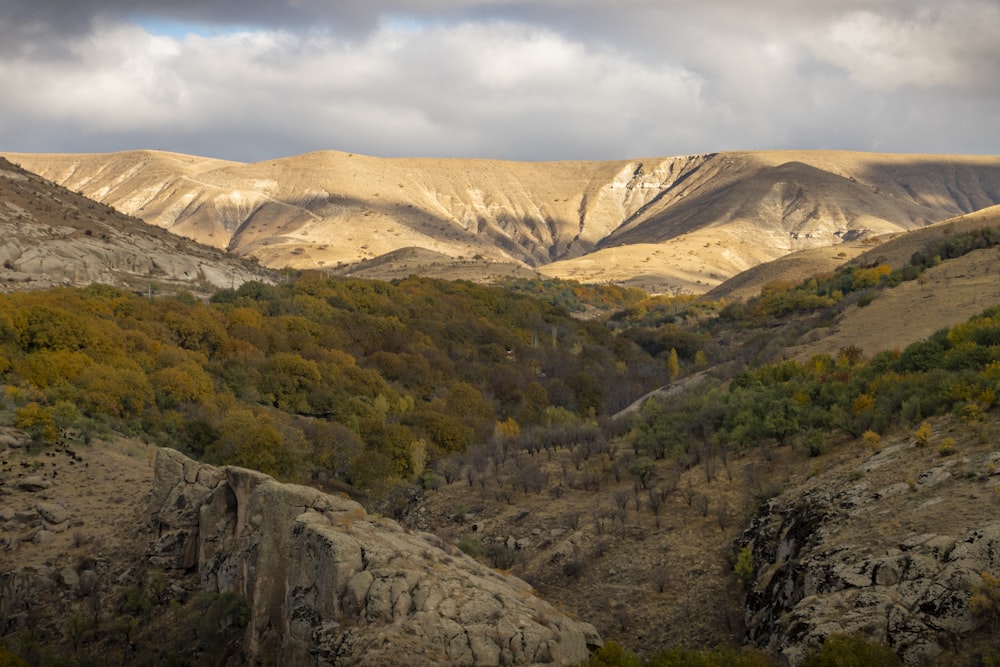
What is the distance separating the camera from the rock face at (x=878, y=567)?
1099 centimetres

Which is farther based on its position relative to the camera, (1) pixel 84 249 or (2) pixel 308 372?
(1) pixel 84 249

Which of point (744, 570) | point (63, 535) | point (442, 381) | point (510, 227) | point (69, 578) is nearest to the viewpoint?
point (744, 570)

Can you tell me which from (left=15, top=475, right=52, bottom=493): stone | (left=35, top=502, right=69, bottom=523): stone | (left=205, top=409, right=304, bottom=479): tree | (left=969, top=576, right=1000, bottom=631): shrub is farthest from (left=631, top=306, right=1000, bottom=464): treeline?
(left=15, top=475, right=52, bottom=493): stone

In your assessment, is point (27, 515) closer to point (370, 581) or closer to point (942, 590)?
point (370, 581)

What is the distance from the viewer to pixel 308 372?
127ft

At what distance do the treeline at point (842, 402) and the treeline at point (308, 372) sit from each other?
9453 millimetres

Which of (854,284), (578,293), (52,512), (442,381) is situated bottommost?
(442,381)

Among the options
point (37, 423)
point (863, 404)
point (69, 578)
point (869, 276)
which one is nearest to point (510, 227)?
point (869, 276)

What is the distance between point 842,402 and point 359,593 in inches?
511

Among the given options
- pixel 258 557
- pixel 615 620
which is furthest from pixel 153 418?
pixel 615 620

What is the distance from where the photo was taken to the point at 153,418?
2909 cm

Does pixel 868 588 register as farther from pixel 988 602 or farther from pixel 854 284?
pixel 854 284

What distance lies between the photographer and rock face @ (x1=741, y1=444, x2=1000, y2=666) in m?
11.0

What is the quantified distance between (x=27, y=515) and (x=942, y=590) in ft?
50.7
